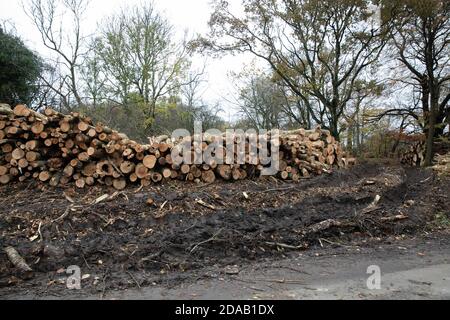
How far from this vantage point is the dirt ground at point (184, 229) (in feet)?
13.6

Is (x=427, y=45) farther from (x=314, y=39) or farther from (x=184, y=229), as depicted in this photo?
(x=184, y=229)

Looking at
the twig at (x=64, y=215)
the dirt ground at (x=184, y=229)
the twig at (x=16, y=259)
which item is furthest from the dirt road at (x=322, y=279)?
the twig at (x=64, y=215)

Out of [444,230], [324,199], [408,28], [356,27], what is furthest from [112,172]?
[408,28]

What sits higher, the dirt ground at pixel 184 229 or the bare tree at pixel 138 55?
the bare tree at pixel 138 55

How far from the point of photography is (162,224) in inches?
205

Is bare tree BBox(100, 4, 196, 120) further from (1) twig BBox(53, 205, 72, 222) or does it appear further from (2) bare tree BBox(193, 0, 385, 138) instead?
(1) twig BBox(53, 205, 72, 222)

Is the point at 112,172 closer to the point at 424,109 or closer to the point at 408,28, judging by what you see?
the point at 408,28

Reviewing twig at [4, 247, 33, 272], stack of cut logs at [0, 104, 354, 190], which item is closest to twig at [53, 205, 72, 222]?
twig at [4, 247, 33, 272]

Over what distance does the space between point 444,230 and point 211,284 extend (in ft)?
14.7

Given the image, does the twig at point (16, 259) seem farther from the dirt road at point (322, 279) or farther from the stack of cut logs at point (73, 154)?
the stack of cut logs at point (73, 154)

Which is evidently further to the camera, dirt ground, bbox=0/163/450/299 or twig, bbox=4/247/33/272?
dirt ground, bbox=0/163/450/299

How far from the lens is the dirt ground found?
4160 millimetres

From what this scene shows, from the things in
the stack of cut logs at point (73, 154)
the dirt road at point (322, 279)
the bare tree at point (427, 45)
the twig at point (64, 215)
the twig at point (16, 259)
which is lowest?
the dirt road at point (322, 279)

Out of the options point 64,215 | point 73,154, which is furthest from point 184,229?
point 73,154
